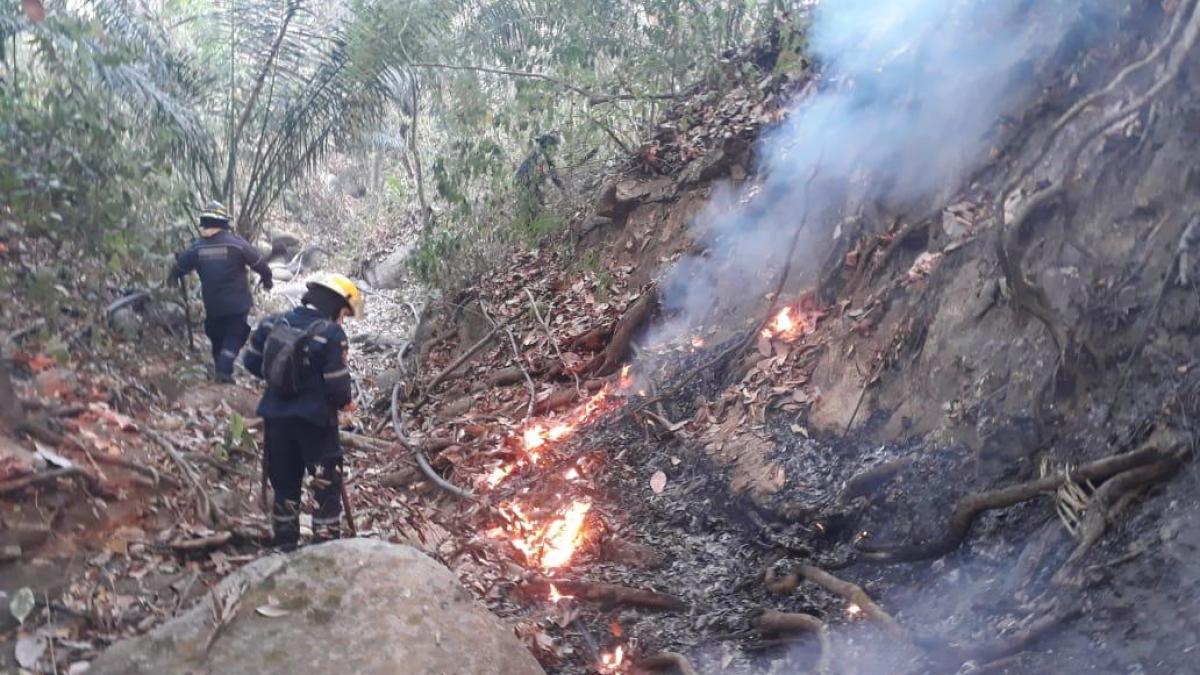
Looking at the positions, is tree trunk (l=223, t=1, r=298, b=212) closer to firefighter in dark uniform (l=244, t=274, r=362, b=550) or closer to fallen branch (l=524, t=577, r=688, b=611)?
firefighter in dark uniform (l=244, t=274, r=362, b=550)

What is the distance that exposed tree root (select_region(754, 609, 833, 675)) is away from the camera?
4.05 meters

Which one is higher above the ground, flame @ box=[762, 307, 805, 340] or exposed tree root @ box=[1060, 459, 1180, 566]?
flame @ box=[762, 307, 805, 340]

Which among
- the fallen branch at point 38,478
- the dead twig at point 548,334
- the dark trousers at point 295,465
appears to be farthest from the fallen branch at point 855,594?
the fallen branch at point 38,478

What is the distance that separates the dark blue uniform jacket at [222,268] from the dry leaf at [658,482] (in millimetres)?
3763

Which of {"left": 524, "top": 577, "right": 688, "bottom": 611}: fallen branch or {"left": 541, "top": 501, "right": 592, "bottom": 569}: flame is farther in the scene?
{"left": 541, "top": 501, "right": 592, "bottom": 569}: flame

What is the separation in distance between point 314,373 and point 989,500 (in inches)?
134

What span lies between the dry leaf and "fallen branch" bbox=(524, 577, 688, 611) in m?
1.20

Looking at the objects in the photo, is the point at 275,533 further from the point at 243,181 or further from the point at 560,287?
the point at 243,181

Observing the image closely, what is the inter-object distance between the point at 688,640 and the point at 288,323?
266 cm

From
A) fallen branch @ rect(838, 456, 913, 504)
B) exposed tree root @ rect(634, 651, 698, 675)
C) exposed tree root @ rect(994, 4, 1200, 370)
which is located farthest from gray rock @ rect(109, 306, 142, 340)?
exposed tree root @ rect(994, 4, 1200, 370)

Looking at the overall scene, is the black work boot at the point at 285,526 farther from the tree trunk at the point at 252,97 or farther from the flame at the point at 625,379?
the tree trunk at the point at 252,97

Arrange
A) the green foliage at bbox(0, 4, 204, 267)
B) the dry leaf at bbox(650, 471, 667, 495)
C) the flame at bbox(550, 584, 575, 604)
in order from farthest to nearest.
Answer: the green foliage at bbox(0, 4, 204, 267) → the dry leaf at bbox(650, 471, 667, 495) → the flame at bbox(550, 584, 575, 604)

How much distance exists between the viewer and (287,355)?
15.3 ft

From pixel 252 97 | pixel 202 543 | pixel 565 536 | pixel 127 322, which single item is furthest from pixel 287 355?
pixel 252 97
